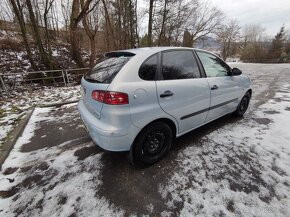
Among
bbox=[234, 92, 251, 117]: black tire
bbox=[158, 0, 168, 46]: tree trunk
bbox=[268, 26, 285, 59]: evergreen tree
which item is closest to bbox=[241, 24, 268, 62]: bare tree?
bbox=[268, 26, 285, 59]: evergreen tree

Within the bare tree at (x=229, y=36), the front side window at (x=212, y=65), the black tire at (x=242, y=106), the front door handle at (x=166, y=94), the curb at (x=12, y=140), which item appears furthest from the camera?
the bare tree at (x=229, y=36)

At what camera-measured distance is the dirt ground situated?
1.78 meters

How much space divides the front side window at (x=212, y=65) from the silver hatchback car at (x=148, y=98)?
0.9 inches

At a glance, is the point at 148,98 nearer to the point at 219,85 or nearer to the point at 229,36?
the point at 219,85

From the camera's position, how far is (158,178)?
2.18 meters

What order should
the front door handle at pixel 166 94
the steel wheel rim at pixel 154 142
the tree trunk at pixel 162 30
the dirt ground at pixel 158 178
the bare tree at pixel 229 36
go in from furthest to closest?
the bare tree at pixel 229 36, the tree trunk at pixel 162 30, the steel wheel rim at pixel 154 142, the front door handle at pixel 166 94, the dirt ground at pixel 158 178

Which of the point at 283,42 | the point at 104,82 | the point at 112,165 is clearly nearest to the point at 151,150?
the point at 112,165

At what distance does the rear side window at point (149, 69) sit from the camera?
6.68ft

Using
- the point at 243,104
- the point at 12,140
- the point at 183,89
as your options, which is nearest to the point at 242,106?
the point at 243,104

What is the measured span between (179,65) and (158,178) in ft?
5.42

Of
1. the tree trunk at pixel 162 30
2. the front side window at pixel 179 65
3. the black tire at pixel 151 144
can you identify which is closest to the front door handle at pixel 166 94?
the front side window at pixel 179 65

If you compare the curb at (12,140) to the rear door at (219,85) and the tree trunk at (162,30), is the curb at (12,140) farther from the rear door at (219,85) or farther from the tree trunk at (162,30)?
the tree trunk at (162,30)

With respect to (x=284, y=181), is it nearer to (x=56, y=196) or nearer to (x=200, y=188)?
(x=200, y=188)

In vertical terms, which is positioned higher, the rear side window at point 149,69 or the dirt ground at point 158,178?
the rear side window at point 149,69
